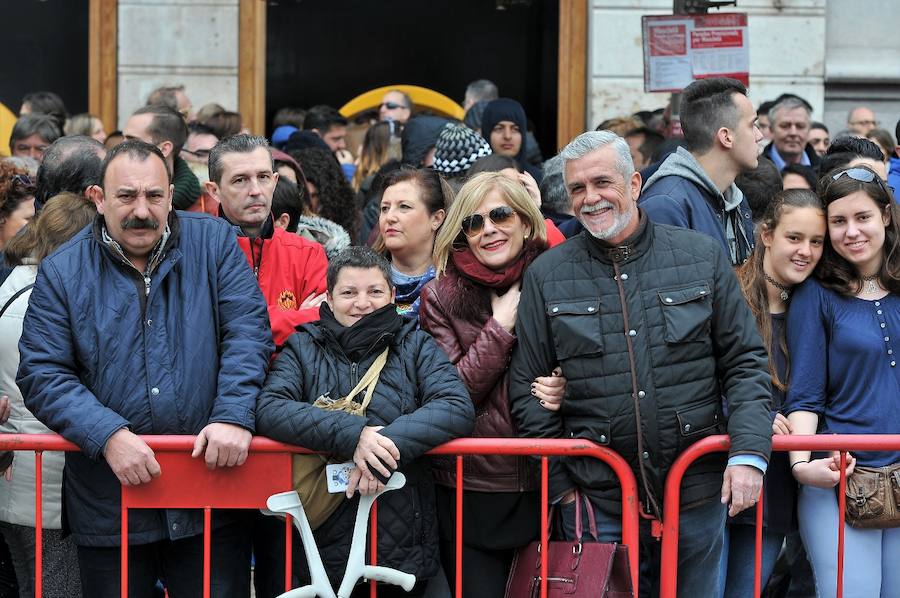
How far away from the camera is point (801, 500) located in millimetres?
4781

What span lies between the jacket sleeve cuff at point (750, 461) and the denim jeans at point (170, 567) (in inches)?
69.1

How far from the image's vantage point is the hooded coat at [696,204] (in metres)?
5.14

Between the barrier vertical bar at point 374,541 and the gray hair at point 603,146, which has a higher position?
the gray hair at point 603,146

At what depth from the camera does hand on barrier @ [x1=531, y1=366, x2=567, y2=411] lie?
4422 millimetres

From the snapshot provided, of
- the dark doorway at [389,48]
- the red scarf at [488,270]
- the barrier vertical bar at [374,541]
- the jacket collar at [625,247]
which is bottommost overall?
the barrier vertical bar at [374,541]

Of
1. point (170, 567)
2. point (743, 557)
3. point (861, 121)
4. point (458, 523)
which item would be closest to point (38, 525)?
point (170, 567)

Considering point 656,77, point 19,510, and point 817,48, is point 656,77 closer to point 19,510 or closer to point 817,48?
point 817,48

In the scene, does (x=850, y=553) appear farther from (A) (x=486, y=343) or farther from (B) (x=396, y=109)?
(B) (x=396, y=109)

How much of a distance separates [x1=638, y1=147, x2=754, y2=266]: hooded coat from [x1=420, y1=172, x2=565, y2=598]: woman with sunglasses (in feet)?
2.12

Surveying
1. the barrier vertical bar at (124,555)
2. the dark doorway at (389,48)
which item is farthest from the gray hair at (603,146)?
the dark doorway at (389,48)

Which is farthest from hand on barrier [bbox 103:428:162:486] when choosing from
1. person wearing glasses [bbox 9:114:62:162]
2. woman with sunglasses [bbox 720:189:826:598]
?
person wearing glasses [bbox 9:114:62:162]

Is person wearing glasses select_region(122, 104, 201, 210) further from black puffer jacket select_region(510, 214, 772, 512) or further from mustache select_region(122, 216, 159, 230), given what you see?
black puffer jacket select_region(510, 214, 772, 512)

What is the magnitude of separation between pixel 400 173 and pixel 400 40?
44.7 ft

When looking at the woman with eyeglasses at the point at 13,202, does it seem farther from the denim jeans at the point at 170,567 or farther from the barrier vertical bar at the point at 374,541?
the barrier vertical bar at the point at 374,541
